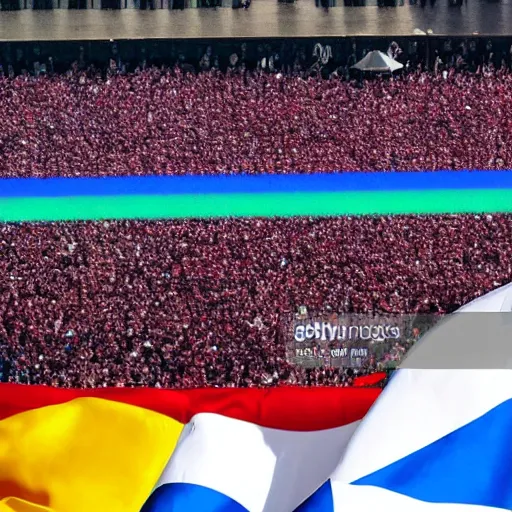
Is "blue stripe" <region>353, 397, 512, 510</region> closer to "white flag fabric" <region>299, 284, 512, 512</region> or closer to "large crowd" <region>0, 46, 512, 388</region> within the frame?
"white flag fabric" <region>299, 284, 512, 512</region>

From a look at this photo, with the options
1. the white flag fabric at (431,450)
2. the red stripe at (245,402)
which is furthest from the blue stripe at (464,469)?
the red stripe at (245,402)

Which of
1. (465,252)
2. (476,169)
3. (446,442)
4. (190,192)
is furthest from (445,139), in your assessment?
(446,442)

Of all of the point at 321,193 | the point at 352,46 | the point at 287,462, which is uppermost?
the point at 352,46

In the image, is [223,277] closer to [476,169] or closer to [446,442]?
[476,169]

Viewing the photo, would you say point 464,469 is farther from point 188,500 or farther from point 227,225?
point 227,225

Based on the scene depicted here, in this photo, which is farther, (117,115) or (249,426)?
(117,115)

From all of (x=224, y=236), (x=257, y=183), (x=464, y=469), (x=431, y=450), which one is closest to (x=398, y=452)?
(x=431, y=450)

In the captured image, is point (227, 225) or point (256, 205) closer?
point (227, 225)
